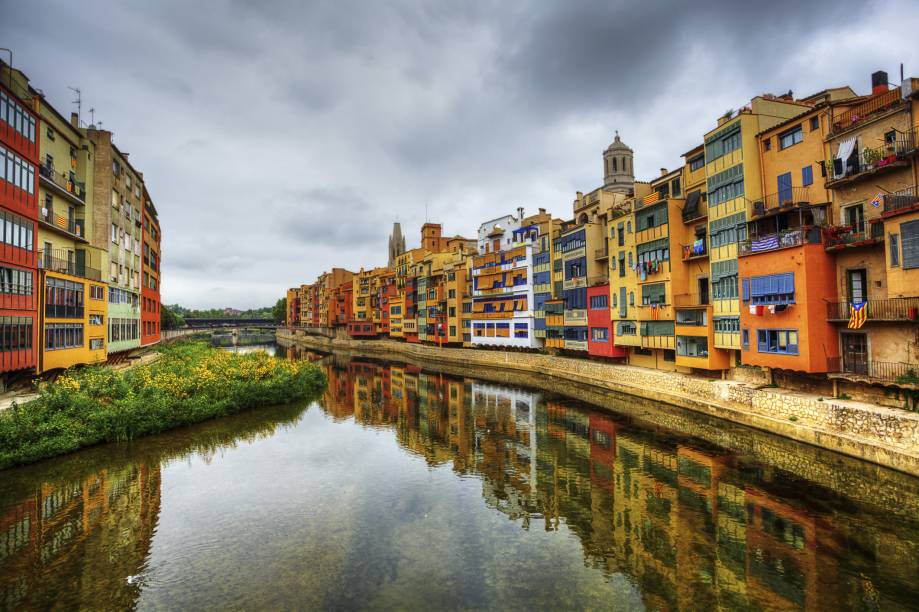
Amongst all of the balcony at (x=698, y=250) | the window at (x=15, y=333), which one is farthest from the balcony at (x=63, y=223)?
the balcony at (x=698, y=250)

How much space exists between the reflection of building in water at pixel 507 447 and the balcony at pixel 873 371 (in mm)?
17427

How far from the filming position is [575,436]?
29328 mm

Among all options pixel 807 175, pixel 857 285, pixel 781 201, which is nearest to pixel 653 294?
pixel 781 201

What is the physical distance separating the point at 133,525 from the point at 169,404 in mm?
14636

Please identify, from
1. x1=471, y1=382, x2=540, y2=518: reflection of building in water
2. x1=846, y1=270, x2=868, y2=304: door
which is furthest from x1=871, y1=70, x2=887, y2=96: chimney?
x1=471, y1=382, x2=540, y2=518: reflection of building in water

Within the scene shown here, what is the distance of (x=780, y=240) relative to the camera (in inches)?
1073

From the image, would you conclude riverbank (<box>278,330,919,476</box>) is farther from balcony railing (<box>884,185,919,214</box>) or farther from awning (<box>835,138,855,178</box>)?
awning (<box>835,138,855,178</box>)

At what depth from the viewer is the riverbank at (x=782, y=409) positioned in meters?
20.2

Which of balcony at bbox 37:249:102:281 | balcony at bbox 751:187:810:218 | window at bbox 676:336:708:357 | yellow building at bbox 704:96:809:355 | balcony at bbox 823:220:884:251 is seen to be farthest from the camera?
window at bbox 676:336:708:357

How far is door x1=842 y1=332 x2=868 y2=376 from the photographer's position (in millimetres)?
24609

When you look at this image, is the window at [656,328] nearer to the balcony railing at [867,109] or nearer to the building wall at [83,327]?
the balcony railing at [867,109]

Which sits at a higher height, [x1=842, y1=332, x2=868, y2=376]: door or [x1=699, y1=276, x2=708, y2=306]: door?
[x1=699, y1=276, x2=708, y2=306]: door

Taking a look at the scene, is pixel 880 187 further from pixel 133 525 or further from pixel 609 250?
pixel 133 525

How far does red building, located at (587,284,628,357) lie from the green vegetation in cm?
3046
